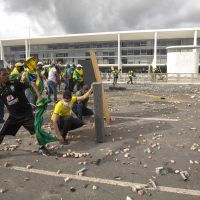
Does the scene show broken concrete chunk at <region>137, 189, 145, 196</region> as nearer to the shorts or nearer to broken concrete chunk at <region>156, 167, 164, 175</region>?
broken concrete chunk at <region>156, 167, 164, 175</region>

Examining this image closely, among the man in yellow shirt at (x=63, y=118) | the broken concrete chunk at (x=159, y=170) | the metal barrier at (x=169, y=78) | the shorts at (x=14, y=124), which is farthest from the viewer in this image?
the metal barrier at (x=169, y=78)

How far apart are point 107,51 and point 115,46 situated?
2503 mm

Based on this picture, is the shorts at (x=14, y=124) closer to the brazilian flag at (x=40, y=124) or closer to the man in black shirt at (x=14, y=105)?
the man in black shirt at (x=14, y=105)

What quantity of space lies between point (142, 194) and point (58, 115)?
304cm

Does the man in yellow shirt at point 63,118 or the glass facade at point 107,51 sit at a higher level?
the glass facade at point 107,51

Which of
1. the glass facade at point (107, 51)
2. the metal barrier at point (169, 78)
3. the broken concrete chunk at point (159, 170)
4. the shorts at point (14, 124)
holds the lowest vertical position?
the broken concrete chunk at point (159, 170)

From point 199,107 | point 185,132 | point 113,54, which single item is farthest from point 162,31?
point 185,132

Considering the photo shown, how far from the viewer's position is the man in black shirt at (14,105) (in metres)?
5.50

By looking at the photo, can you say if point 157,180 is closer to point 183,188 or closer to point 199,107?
point 183,188

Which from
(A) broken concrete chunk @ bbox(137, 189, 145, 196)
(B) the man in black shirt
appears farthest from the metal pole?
(A) broken concrete chunk @ bbox(137, 189, 145, 196)

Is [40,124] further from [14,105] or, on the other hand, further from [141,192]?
[141,192]

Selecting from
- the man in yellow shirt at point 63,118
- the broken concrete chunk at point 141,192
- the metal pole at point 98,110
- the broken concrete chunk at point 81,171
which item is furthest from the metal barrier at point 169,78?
the broken concrete chunk at point 141,192

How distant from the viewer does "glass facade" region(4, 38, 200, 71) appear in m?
68.1

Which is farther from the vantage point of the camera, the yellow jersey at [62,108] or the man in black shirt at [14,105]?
the yellow jersey at [62,108]
